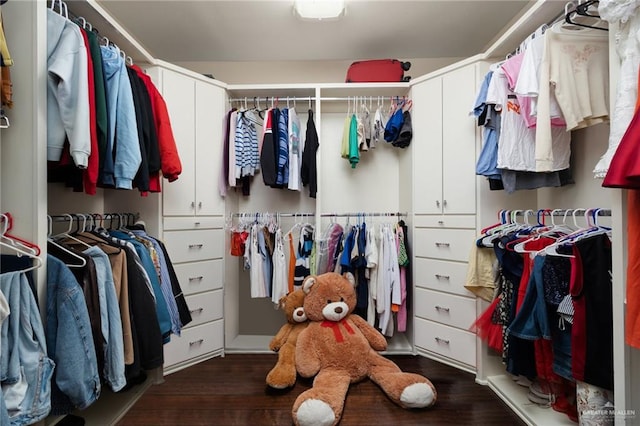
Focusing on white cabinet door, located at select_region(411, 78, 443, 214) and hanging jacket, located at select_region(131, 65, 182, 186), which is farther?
white cabinet door, located at select_region(411, 78, 443, 214)

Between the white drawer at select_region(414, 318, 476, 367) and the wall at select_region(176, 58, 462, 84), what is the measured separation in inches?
88.9

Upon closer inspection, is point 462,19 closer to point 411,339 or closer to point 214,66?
point 214,66

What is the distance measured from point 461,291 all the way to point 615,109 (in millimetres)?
1304

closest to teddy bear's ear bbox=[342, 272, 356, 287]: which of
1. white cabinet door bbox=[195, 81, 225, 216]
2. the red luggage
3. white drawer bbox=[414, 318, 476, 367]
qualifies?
white drawer bbox=[414, 318, 476, 367]

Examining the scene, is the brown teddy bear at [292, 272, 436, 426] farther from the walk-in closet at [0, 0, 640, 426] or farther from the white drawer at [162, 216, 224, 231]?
the white drawer at [162, 216, 224, 231]

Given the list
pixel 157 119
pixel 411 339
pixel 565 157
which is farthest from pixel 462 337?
pixel 157 119

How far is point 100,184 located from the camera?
1.39 m

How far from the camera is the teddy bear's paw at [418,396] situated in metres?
1.58

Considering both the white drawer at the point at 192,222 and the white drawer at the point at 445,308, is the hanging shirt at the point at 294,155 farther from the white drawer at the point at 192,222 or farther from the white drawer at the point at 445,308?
the white drawer at the point at 445,308

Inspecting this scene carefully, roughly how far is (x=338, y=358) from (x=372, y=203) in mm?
→ 1345

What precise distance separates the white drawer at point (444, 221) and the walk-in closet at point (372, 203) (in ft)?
0.04

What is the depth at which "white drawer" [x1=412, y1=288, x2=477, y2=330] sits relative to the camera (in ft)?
6.42

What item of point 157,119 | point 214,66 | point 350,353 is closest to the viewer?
point 157,119

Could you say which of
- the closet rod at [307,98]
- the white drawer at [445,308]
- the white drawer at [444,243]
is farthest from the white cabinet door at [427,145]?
the white drawer at [445,308]
